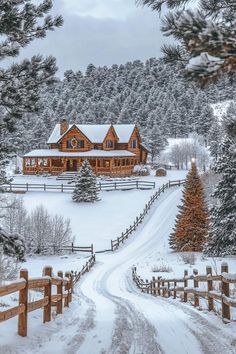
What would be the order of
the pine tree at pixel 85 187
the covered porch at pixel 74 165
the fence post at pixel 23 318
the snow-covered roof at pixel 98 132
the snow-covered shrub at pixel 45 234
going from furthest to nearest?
1. the snow-covered roof at pixel 98 132
2. the covered porch at pixel 74 165
3. the pine tree at pixel 85 187
4. the snow-covered shrub at pixel 45 234
5. the fence post at pixel 23 318

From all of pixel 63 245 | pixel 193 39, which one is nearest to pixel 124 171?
pixel 63 245

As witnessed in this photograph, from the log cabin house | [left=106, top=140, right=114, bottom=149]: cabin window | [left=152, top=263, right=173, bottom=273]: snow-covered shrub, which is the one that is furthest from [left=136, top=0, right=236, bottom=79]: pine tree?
[left=106, top=140, right=114, bottom=149]: cabin window

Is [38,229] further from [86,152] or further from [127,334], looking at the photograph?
[127,334]

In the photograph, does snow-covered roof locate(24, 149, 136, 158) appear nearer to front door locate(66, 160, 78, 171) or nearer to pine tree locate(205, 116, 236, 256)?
front door locate(66, 160, 78, 171)

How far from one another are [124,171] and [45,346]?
58757 millimetres

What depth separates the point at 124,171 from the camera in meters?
65.1

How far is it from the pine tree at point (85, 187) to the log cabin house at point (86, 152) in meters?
13.8

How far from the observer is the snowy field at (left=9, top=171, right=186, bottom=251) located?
130 feet

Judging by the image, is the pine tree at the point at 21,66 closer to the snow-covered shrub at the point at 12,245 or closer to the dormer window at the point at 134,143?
the snow-covered shrub at the point at 12,245

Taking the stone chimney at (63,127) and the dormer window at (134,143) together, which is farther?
the dormer window at (134,143)

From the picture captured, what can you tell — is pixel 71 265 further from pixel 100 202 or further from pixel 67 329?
pixel 67 329

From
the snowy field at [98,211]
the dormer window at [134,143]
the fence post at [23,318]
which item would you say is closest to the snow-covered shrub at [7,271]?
the fence post at [23,318]

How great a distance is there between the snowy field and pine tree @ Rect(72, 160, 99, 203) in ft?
2.53

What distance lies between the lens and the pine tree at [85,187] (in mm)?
46938
